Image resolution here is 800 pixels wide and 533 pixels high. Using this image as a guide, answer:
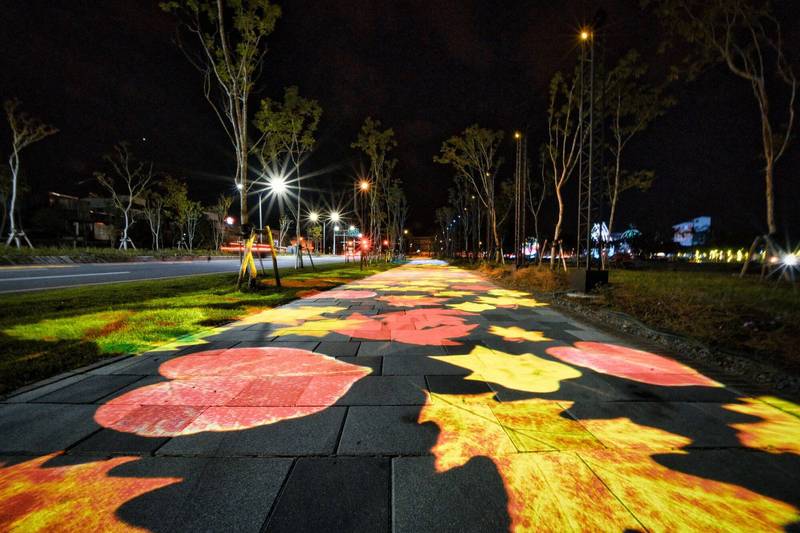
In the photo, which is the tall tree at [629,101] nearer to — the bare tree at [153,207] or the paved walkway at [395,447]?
the paved walkway at [395,447]

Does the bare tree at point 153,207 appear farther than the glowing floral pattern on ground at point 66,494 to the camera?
Yes

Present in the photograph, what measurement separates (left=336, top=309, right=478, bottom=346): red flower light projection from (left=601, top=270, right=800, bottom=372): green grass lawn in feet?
11.3

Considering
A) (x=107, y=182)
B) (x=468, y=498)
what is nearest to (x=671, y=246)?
(x=468, y=498)

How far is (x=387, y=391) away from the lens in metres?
3.52

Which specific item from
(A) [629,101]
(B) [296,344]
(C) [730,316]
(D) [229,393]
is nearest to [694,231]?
(A) [629,101]

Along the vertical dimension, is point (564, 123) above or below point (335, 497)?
above

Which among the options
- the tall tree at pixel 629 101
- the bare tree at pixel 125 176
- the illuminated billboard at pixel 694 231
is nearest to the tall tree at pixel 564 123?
the tall tree at pixel 629 101

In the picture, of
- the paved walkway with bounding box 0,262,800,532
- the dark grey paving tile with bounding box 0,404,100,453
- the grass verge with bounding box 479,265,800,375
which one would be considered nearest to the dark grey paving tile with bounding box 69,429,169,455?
the paved walkway with bounding box 0,262,800,532

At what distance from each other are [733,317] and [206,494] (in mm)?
7478

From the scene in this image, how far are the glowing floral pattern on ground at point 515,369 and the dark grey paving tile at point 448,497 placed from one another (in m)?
1.61

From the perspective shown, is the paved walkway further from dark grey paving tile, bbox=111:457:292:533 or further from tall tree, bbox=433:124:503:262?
tall tree, bbox=433:124:503:262

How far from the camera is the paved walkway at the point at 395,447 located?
72.5 inches

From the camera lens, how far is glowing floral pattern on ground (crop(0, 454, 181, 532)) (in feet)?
5.76

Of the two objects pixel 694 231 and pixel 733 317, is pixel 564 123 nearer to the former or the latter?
pixel 733 317
